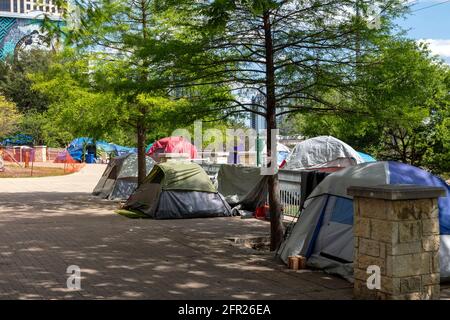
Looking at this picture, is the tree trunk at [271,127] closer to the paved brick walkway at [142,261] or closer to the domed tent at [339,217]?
the paved brick walkway at [142,261]

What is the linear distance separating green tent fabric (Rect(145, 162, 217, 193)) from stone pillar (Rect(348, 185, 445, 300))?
8.28 meters

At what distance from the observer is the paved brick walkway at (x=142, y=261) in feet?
22.0

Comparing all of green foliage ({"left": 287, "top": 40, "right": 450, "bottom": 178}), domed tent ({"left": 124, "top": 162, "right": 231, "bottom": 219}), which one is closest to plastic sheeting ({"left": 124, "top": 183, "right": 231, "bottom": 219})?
domed tent ({"left": 124, "top": 162, "right": 231, "bottom": 219})

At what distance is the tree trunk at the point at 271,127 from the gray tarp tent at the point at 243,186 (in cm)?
440

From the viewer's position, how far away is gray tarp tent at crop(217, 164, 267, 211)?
14.7m

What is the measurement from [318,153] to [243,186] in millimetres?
5345

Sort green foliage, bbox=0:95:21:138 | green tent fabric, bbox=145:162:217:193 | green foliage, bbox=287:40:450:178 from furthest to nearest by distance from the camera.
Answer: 1. green foliage, bbox=0:95:21:138
2. green tent fabric, bbox=145:162:217:193
3. green foliage, bbox=287:40:450:178

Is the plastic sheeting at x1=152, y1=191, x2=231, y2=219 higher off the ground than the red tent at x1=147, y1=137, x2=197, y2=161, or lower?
lower

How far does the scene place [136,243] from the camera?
1018cm

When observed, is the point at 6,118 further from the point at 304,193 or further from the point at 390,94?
the point at 390,94

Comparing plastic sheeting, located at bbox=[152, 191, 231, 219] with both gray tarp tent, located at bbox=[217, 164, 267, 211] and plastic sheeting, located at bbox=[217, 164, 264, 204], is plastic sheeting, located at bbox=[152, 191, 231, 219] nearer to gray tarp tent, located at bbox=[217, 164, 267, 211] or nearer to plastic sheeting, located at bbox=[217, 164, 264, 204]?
gray tarp tent, located at bbox=[217, 164, 267, 211]

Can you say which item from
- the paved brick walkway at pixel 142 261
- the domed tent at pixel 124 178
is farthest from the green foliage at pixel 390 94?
the domed tent at pixel 124 178

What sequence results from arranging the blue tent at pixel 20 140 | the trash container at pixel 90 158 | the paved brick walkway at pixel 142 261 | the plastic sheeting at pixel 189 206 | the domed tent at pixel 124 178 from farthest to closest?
the blue tent at pixel 20 140 < the trash container at pixel 90 158 < the domed tent at pixel 124 178 < the plastic sheeting at pixel 189 206 < the paved brick walkway at pixel 142 261
